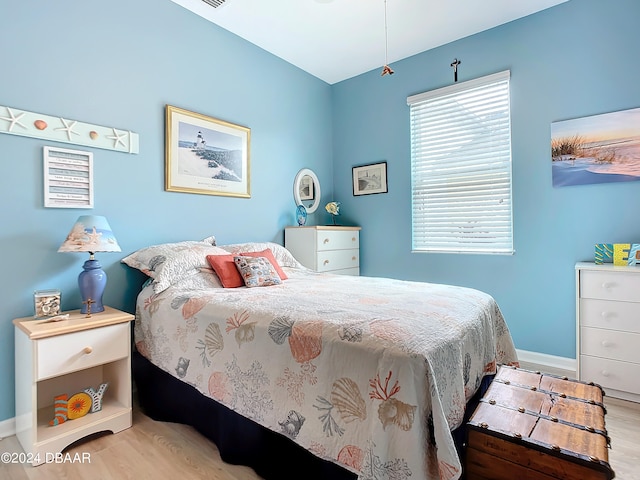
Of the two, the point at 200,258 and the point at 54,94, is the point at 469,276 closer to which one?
the point at 200,258

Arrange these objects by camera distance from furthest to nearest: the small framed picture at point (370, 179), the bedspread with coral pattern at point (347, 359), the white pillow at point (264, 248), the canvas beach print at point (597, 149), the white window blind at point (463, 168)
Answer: the small framed picture at point (370, 179), the white window blind at point (463, 168), the white pillow at point (264, 248), the canvas beach print at point (597, 149), the bedspread with coral pattern at point (347, 359)

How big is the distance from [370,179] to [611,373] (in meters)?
2.54

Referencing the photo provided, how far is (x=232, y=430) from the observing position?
1.51 metres

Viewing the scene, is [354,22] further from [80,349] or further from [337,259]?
[80,349]

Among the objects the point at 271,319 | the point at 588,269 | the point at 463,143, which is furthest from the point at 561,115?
the point at 271,319

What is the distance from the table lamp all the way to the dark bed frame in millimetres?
503

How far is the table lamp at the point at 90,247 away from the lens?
5.83 feet

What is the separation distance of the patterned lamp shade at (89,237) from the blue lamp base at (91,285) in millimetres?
139

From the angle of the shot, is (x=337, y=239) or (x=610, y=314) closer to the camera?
(x=610, y=314)

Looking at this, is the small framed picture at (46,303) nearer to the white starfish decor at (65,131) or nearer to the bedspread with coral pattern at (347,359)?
the bedspread with coral pattern at (347,359)

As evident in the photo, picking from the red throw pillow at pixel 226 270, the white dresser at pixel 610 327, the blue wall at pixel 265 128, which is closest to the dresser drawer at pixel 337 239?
the blue wall at pixel 265 128

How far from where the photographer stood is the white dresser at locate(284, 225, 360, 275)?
3.16 m

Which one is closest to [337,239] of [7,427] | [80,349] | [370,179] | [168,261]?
[370,179]

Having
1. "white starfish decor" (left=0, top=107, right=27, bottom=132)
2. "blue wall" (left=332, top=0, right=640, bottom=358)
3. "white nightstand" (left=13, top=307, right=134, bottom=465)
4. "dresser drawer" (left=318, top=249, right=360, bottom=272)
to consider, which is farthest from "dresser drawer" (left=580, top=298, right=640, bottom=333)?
"white starfish decor" (left=0, top=107, right=27, bottom=132)
